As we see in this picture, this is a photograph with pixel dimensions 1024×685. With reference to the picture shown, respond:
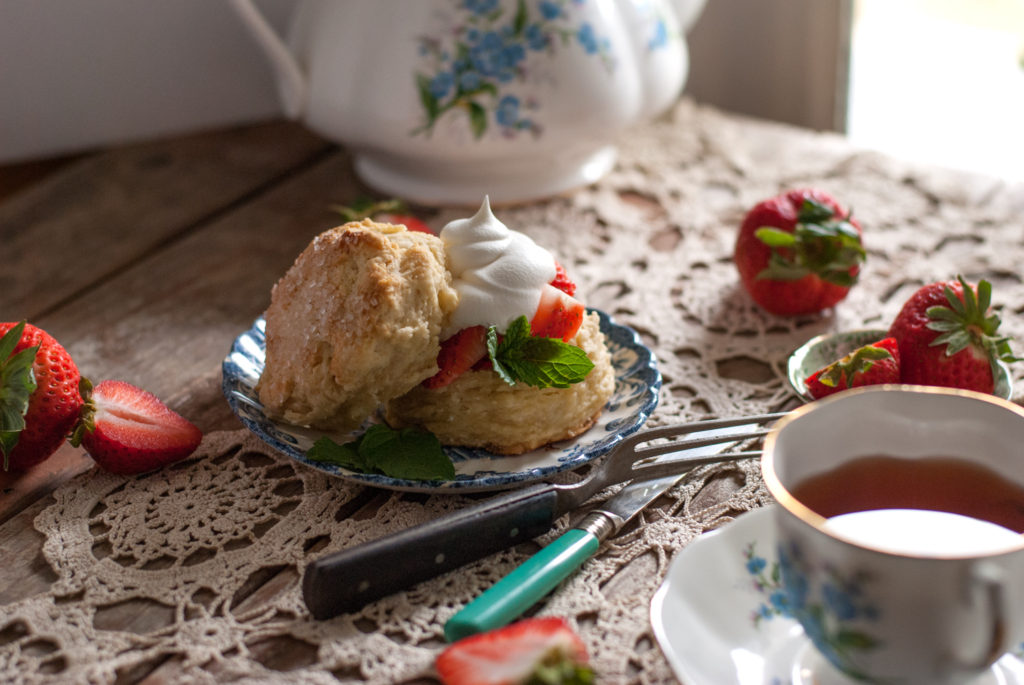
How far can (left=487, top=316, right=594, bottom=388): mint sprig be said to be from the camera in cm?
98

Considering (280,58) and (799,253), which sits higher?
(280,58)

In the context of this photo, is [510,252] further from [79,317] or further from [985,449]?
[79,317]

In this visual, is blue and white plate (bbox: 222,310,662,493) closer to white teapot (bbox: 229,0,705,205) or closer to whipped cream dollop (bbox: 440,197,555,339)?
whipped cream dollop (bbox: 440,197,555,339)

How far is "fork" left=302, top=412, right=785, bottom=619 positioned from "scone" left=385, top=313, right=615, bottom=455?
0.23ft

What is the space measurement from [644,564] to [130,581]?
446mm

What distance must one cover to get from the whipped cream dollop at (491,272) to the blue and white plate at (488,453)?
0.13 meters

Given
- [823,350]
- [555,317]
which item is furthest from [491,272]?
[823,350]

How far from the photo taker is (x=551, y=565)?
0.84 metres

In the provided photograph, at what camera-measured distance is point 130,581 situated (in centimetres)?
90

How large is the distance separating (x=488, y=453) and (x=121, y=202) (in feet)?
3.34

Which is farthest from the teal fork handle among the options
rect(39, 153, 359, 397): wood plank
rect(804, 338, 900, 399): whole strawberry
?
rect(39, 153, 359, 397): wood plank

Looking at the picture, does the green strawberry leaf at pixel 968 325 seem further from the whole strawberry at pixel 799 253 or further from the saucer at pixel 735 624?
the saucer at pixel 735 624

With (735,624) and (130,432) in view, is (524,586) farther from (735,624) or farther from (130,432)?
(130,432)

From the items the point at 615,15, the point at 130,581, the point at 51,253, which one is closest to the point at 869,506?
the point at 130,581
